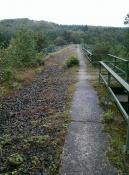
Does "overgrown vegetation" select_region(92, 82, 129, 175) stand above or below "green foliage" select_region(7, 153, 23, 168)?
above

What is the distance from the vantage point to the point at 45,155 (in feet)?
16.2

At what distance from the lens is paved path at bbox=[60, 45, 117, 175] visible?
441 centimetres

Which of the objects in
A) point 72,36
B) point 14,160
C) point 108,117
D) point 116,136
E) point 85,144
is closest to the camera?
point 14,160

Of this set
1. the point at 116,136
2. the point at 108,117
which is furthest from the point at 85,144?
the point at 108,117

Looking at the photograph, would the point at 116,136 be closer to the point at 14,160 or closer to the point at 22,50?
the point at 14,160

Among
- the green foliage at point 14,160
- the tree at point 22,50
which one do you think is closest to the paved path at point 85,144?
the green foliage at point 14,160

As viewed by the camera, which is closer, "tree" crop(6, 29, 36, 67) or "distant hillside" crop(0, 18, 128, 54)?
"tree" crop(6, 29, 36, 67)

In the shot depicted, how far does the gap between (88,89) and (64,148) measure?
5.05 m

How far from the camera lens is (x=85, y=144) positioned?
521 centimetres

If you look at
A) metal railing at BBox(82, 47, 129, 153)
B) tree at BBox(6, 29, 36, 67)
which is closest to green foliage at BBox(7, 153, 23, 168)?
metal railing at BBox(82, 47, 129, 153)

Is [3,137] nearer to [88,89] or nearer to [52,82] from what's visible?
[88,89]

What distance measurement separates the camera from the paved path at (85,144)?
4414 millimetres

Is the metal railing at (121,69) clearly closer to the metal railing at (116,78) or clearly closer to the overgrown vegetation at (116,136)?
the metal railing at (116,78)

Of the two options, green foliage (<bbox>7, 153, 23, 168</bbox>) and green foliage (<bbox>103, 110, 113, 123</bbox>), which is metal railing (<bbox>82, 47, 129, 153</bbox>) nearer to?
green foliage (<bbox>103, 110, 113, 123</bbox>)
